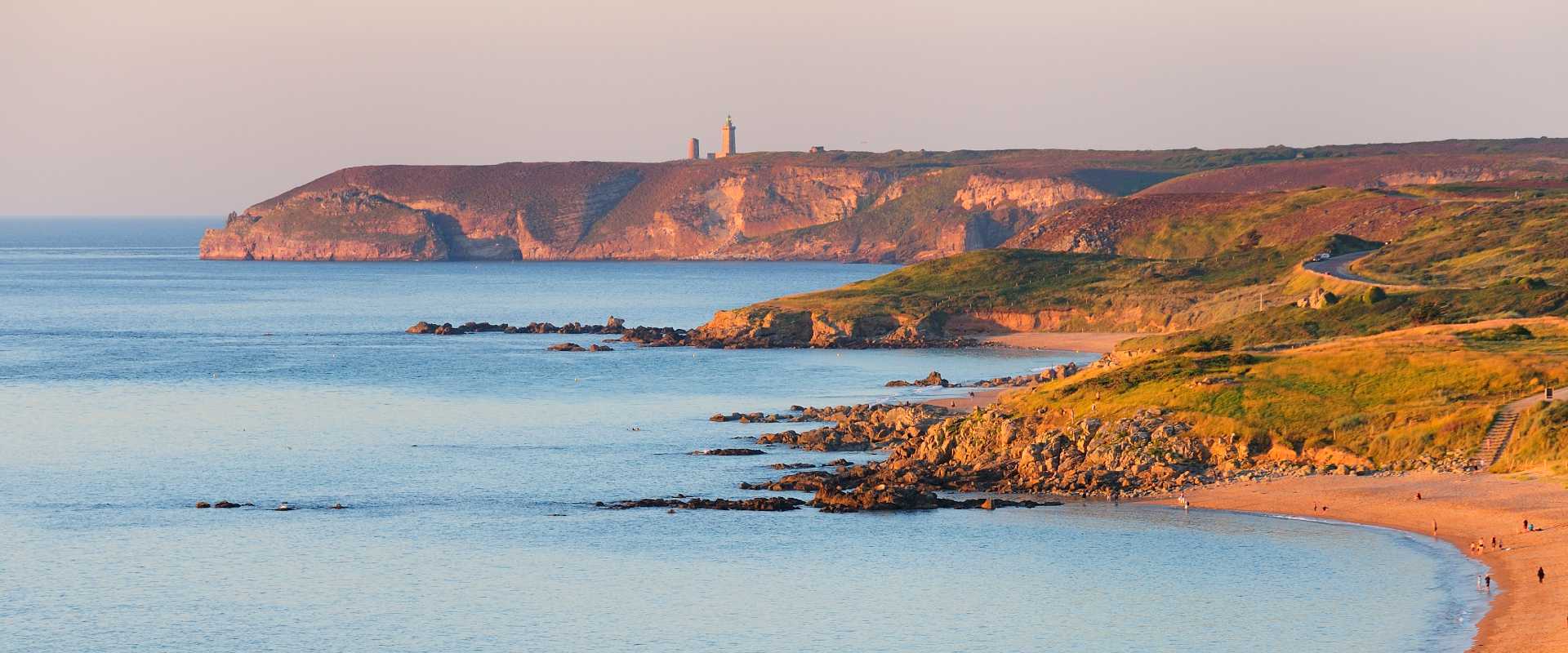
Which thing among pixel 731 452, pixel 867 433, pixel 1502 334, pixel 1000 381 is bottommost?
pixel 731 452

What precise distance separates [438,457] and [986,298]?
87.3 m

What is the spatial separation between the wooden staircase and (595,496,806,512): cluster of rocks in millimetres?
25704

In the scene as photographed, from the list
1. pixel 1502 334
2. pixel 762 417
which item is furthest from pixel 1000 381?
pixel 1502 334

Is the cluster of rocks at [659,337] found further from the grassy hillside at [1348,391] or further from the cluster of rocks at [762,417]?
the grassy hillside at [1348,391]

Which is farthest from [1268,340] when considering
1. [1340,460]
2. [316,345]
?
[316,345]

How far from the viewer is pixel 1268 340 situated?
107625mm

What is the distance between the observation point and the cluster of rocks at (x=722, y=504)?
70.9 m

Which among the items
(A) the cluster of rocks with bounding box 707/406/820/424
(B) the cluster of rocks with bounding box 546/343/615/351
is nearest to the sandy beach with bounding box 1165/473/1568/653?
(A) the cluster of rocks with bounding box 707/406/820/424

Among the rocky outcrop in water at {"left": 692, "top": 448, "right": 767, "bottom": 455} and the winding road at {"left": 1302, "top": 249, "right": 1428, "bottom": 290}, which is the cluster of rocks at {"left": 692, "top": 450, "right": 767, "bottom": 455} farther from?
the winding road at {"left": 1302, "top": 249, "right": 1428, "bottom": 290}

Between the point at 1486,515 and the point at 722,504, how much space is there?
27664mm

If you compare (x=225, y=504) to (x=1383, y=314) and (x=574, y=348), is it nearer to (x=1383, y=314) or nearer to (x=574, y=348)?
(x=1383, y=314)

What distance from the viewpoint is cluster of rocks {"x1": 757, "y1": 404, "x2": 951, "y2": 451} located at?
86.9 m

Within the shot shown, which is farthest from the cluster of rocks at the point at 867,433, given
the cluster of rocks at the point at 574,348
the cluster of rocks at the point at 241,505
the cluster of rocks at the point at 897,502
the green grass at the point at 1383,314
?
the cluster of rocks at the point at 574,348

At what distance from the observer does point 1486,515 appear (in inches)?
2470
